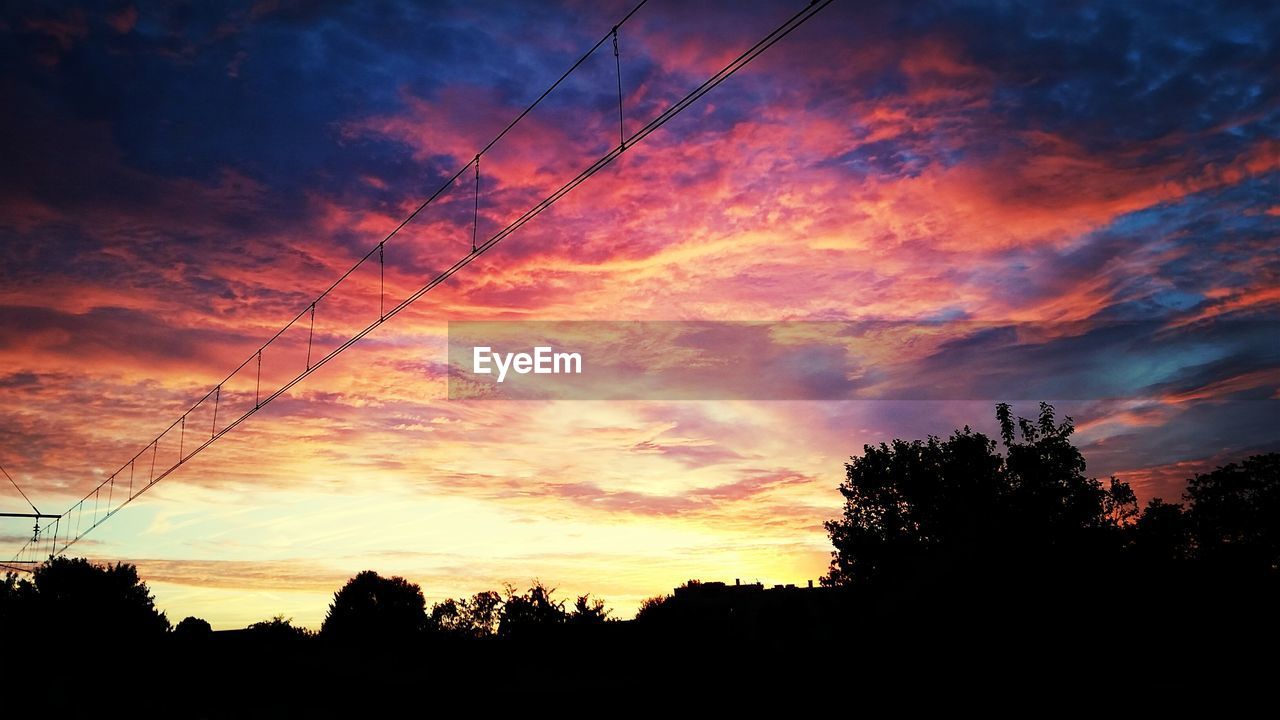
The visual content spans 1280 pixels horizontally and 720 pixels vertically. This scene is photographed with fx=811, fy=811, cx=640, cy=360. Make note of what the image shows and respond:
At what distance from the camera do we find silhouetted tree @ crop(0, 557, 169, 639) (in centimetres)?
7106

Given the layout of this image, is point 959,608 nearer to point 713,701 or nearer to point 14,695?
point 713,701

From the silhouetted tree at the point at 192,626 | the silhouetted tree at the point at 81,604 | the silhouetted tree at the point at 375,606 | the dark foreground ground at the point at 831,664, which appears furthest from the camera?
the silhouetted tree at the point at 375,606

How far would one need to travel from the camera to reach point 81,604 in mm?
72438

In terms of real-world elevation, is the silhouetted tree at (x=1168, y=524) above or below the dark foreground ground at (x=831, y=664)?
above

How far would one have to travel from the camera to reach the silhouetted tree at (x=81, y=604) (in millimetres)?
71062

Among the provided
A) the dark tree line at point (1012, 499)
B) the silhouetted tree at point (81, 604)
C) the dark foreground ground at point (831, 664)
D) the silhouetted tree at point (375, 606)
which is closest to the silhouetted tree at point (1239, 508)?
the dark tree line at point (1012, 499)

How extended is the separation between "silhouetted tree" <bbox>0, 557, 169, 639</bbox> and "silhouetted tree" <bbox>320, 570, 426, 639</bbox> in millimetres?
22719

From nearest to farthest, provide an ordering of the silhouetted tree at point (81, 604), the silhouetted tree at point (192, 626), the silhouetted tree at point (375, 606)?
the silhouetted tree at point (81, 604) → the silhouetted tree at point (192, 626) → the silhouetted tree at point (375, 606)

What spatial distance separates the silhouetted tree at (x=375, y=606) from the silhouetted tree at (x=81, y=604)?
22719 millimetres

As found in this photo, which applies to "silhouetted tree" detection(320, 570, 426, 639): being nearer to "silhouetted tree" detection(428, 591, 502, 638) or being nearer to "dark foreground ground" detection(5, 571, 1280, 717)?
"silhouetted tree" detection(428, 591, 502, 638)

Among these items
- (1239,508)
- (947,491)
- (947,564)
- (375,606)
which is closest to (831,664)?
(947,564)

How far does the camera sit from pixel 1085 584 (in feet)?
61.6

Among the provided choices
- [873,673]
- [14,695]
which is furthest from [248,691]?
[873,673]

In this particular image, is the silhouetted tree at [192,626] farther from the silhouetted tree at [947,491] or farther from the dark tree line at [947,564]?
the silhouetted tree at [947,491]
